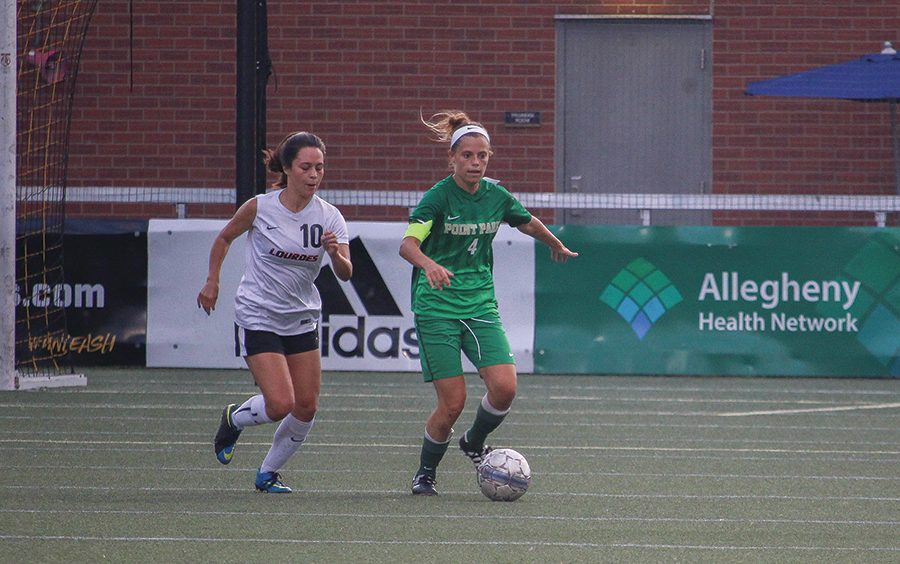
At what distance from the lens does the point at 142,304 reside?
1517 cm

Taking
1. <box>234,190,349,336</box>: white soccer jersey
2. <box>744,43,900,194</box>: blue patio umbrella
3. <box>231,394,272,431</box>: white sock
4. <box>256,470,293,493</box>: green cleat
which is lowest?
<box>256,470,293,493</box>: green cleat

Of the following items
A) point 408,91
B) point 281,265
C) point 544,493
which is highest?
point 408,91

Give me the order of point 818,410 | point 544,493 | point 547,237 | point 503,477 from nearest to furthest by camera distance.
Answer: point 503,477
point 544,493
point 547,237
point 818,410

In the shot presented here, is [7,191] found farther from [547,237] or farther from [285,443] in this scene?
[547,237]

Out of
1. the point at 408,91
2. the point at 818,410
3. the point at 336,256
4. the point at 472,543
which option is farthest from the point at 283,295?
the point at 408,91

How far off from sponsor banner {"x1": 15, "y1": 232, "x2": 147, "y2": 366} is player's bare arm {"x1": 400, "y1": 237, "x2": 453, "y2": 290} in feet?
25.5

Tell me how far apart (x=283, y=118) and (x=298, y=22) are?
3.73 feet

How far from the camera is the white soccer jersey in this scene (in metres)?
8.30

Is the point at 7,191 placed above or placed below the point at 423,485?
above

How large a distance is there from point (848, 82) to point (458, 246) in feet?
32.9

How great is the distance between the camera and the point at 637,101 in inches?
770

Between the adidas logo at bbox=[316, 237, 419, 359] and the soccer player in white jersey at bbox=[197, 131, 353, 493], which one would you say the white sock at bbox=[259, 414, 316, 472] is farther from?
the adidas logo at bbox=[316, 237, 419, 359]

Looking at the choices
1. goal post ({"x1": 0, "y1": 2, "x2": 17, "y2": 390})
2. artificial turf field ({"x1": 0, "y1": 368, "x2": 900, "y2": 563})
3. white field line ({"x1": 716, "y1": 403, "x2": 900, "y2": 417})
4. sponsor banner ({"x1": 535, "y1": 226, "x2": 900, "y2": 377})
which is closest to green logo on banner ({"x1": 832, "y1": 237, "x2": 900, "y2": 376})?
sponsor banner ({"x1": 535, "y1": 226, "x2": 900, "y2": 377})

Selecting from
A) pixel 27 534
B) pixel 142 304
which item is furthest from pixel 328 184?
pixel 27 534
